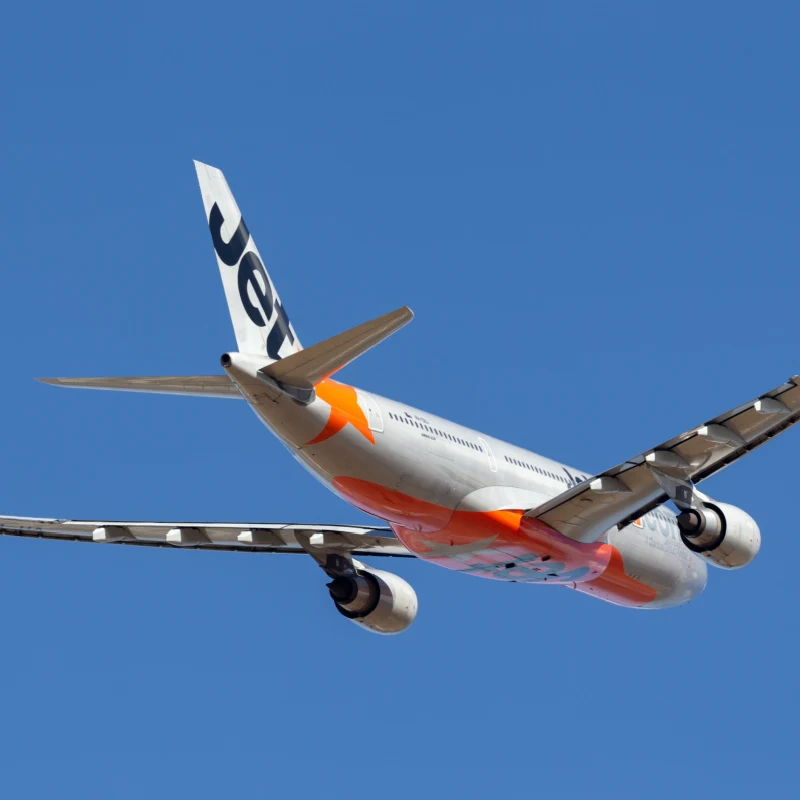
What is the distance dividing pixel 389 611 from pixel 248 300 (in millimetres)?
8831

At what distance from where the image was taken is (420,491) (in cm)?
2803

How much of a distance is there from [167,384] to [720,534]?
481 inches

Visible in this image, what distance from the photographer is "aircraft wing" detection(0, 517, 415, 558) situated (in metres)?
32.2

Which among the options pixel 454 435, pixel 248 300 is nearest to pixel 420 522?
pixel 454 435

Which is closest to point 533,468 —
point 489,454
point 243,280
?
point 489,454

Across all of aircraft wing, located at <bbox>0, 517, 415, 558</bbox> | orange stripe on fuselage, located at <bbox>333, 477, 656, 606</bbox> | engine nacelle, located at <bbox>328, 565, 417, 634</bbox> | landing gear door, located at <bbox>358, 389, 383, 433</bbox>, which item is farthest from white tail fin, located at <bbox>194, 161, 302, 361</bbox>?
engine nacelle, located at <bbox>328, 565, 417, 634</bbox>

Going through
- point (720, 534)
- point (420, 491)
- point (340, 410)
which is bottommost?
point (720, 534)

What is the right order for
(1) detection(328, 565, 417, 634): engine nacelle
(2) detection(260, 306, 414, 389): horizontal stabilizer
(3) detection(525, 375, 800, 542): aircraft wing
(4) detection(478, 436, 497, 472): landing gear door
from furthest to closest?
1. (1) detection(328, 565, 417, 634): engine nacelle
2. (4) detection(478, 436, 497, 472): landing gear door
3. (3) detection(525, 375, 800, 542): aircraft wing
4. (2) detection(260, 306, 414, 389): horizontal stabilizer

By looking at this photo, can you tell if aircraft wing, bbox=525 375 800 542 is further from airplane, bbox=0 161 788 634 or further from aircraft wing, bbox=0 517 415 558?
aircraft wing, bbox=0 517 415 558

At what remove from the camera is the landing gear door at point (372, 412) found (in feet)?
88.5

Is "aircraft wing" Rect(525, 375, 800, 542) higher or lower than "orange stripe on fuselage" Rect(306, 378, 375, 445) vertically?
lower

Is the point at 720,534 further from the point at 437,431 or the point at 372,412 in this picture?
the point at 372,412

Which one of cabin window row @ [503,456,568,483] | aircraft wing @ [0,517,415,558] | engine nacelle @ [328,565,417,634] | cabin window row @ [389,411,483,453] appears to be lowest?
engine nacelle @ [328,565,417,634]

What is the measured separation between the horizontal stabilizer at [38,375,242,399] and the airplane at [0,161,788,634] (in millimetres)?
36
